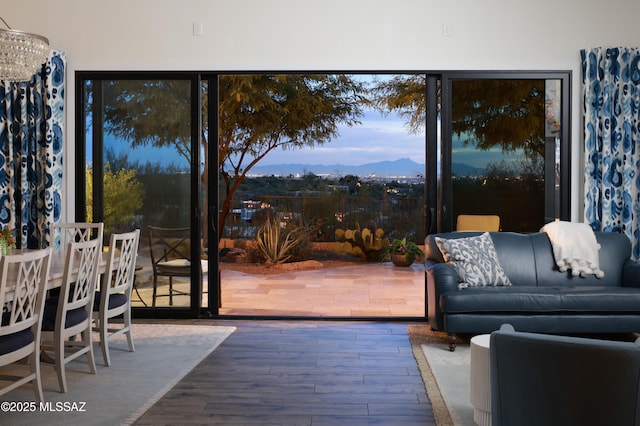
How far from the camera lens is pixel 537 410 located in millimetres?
2443

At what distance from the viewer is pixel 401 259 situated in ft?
34.8

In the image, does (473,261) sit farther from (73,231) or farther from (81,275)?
(73,231)

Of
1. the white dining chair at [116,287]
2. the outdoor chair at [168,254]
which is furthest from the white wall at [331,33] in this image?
the white dining chair at [116,287]

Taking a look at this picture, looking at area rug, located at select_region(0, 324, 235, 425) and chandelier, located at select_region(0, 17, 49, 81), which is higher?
chandelier, located at select_region(0, 17, 49, 81)

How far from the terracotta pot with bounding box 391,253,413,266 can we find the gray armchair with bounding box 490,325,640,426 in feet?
26.3

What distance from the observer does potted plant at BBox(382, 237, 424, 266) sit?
34.7 feet

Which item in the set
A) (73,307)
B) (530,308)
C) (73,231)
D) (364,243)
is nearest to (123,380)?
(73,307)

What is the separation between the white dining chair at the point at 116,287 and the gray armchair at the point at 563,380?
9.64 feet

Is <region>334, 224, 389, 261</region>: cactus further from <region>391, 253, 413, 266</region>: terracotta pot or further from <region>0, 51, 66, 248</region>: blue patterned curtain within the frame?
<region>0, 51, 66, 248</region>: blue patterned curtain

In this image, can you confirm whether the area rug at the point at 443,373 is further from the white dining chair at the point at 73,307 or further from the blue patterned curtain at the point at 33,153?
the blue patterned curtain at the point at 33,153

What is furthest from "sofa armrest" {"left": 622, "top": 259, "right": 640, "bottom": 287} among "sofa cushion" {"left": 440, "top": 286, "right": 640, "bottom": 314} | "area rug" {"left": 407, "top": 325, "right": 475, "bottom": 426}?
"area rug" {"left": 407, "top": 325, "right": 475, "bottom": 426}

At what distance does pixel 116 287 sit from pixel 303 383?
150 centimetres

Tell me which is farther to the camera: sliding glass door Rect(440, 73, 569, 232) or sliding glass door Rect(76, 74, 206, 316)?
sliding glass door Rect(76, 74, 206, 316)

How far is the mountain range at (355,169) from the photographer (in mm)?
11703
